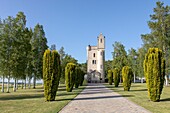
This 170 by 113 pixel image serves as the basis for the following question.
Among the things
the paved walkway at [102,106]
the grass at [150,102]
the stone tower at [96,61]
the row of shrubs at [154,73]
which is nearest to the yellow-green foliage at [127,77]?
the grass at [150,102]

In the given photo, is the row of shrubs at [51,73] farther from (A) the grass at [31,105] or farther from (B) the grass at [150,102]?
(B) the grass at [150,102]

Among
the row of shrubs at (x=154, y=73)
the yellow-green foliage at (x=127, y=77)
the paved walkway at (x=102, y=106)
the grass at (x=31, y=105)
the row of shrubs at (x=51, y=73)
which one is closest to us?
the paved walkway at (x=102, y=106)

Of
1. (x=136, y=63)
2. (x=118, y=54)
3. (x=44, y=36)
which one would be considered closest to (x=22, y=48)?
(x=44, y=36)

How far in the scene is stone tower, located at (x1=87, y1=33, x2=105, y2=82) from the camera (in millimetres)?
68062

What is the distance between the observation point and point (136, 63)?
6950 cm

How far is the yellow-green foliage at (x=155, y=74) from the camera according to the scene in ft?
43.9

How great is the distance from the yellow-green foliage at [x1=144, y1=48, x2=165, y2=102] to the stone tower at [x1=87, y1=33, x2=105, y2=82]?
54.1 meters

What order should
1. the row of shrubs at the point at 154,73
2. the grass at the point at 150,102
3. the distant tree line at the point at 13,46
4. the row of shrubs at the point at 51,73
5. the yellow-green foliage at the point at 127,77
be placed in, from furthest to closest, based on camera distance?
1. the distant tree line at the point at 13,46
2. the yellow-green foliage at the point at 127,77
3. the row of shrubs at the point at 51,73
4. the row of shrubs at the point at 154,73
5. the grass at the point at 150,102

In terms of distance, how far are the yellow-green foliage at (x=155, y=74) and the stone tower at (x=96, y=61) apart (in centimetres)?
5406

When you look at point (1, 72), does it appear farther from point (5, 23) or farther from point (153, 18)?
point (153, 18)

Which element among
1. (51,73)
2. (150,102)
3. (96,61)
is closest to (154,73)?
(150,102)

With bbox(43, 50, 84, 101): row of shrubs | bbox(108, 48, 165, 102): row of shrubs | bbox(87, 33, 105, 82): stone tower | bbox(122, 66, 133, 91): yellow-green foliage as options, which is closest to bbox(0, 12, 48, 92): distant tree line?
bbox(43, 50, 84, 101): row of shrubs

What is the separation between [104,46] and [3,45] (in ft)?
155

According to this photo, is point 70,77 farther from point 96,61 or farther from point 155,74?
point 96,61
